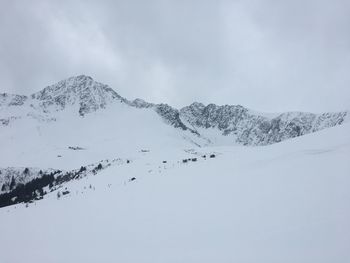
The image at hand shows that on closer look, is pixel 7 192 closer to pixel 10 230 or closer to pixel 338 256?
pixel 10 230

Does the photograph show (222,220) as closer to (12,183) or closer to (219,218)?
(219,218)

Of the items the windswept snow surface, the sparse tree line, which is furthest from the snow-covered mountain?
the sparse tree line

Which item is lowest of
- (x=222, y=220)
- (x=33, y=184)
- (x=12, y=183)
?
(x=222, y=220)

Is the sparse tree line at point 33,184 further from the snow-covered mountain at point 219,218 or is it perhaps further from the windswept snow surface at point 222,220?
the windswept snow surface at point 222,220

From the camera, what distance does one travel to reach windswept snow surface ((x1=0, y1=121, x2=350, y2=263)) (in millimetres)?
8586

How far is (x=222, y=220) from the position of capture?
1093 cm

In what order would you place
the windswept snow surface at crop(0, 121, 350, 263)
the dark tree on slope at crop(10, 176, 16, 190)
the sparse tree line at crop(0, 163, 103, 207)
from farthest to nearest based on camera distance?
the dark tree on slope at crop(10, 176, 16, 190) → the sparse tree line at crop(0, 163, 103, 207) → the windswept snow surface at crop(0, 121, 350, 263)

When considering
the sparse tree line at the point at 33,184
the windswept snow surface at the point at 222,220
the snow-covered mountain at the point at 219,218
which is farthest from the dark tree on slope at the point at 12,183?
the windswept snow surface at the point at 222,220

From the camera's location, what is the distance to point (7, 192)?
282 ft

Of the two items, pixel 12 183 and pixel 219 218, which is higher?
pixel 12 183

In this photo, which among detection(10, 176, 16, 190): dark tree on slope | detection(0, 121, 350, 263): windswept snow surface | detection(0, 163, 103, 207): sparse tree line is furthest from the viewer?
detection(10, 176, 16, 190): dark tree on slope

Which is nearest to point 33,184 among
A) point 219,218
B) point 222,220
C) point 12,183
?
point 12,183

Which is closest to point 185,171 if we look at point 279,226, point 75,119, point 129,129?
point 279,226

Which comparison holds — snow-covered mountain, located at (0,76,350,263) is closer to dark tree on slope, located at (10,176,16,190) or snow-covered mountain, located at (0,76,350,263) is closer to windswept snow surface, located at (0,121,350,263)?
windswept snow surface, located at (0,121,350,263)
